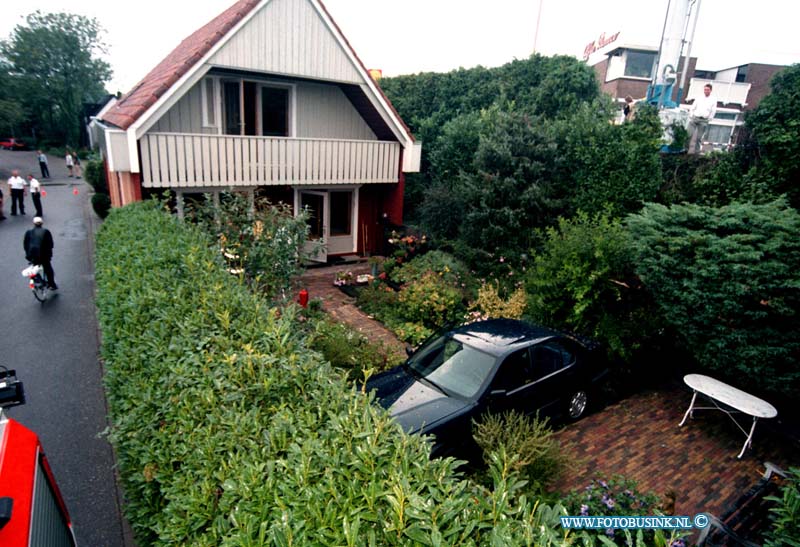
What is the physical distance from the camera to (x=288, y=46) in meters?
11.4

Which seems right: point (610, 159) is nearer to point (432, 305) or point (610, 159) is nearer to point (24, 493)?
point (432, 305)

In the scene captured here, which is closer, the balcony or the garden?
the garden

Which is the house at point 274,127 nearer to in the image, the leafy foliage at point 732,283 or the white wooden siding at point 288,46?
the white wooden siding at point 288,46

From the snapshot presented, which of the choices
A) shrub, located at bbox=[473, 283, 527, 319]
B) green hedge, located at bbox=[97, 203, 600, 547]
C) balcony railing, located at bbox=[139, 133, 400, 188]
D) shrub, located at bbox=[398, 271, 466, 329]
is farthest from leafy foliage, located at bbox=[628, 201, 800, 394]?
balcony railing, located at bbox=[139, 133, 400, 188]

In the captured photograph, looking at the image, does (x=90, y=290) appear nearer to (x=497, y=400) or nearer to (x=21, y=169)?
(x=497, y=400)

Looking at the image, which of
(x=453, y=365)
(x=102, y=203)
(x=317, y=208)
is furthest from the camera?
(x=102, y=203)

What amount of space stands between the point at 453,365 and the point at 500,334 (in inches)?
36.8

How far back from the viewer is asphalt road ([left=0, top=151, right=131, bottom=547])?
478 cm

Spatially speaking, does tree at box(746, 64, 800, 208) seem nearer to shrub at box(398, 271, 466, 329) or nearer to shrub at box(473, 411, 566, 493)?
shrub at box(398, 271, 466, 329)

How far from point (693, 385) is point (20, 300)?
43.4 feet

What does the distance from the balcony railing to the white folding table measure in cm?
991

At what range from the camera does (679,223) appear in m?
6.90

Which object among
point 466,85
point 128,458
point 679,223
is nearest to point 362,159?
point 466,85

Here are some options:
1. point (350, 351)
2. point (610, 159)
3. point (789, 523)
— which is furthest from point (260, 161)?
point (789, 523)
